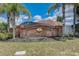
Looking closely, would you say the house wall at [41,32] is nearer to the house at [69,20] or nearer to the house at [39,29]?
the house at [39,29]

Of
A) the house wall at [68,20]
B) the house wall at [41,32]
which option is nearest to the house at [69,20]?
the house wall at [68,20]

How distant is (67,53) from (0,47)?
1105 mm

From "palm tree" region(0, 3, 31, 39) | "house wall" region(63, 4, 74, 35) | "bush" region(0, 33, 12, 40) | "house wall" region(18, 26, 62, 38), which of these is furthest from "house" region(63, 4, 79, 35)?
"bush" region(0, 33, 12, 40)

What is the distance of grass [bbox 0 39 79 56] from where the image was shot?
5.20m

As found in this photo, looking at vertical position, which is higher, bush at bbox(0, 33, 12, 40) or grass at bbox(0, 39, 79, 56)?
bush at bbox(0, 33, 12, 40)

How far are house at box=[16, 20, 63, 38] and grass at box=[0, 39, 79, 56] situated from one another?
15 centimetres

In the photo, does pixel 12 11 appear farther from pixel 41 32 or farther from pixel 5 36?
pixel 41 32

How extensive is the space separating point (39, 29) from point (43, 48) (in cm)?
32

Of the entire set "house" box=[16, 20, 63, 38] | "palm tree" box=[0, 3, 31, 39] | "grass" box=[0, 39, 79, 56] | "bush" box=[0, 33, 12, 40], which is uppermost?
"palm tree" box=[0, 3, 31, 39]

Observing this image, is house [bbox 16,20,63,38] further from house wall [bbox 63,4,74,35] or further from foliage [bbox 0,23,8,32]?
foliage [bbox 0,23,8,32]

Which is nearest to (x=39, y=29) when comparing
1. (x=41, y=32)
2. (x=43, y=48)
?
(x=41, y=32)

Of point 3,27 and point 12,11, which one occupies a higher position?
point 12,11

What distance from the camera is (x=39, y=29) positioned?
17.3ft

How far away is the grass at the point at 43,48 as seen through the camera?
520 centimetres
